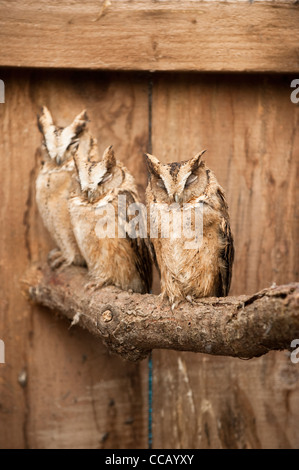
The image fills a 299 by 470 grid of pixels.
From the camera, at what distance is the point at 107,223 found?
100 inches

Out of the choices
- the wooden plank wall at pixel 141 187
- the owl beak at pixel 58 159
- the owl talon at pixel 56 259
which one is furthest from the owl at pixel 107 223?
the wooden plank wall at pixel 141 187

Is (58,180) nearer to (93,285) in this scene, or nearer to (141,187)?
(141,187)

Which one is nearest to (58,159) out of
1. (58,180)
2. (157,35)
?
(58,180)

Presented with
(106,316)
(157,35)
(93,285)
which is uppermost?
(157,35)

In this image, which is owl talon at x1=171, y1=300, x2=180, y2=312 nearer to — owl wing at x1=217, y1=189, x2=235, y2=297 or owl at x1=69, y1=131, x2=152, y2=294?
owl wing at x1=217, y1=189, x2=235, y2=297

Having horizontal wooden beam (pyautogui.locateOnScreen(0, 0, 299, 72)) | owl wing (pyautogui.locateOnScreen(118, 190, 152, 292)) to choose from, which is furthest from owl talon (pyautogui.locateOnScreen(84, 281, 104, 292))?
horizontal wooden beam (pyautogui.locateOnScreen(0, 0, 299, 72))

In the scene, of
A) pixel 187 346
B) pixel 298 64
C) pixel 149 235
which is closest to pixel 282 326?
pixel 187 346

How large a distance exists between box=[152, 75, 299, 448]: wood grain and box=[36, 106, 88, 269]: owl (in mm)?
428

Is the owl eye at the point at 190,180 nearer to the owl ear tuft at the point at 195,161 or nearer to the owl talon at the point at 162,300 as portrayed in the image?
the owl ear tuft at the point at 195,161

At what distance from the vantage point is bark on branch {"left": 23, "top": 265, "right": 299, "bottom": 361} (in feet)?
5.34

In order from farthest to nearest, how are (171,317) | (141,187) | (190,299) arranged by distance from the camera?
1. (141,187)
2. (190,299)
3. (171,317)

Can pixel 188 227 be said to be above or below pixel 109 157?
below

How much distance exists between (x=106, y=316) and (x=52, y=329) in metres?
0.75
